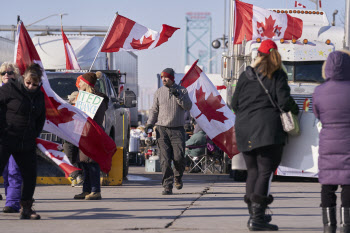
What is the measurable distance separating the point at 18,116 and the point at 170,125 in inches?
182

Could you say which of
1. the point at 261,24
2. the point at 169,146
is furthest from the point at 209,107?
the point at 261,24

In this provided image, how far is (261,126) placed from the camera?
26.8 ft

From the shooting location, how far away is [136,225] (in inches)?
339

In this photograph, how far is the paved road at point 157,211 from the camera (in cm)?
844

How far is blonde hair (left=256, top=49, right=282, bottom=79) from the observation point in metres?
8.25

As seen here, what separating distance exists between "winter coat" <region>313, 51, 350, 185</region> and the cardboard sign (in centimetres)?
522

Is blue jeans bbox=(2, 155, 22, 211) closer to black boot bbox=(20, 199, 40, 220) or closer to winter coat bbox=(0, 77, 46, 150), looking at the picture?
black boot bbox=(20, 199, 40, 220)

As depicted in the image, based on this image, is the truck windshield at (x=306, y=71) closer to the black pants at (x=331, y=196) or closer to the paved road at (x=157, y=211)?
the paved road at (x=157, y=211)

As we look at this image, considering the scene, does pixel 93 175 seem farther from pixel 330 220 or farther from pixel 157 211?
pixel 330 220

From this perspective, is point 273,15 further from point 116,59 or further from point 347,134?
point 347,134

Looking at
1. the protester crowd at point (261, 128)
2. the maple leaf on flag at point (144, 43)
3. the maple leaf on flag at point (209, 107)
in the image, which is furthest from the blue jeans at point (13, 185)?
the maple leaf on flag at point (144, 43)

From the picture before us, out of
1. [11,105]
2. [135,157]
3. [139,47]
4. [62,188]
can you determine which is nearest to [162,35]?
[139,47]

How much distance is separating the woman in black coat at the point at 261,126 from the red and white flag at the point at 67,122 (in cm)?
414

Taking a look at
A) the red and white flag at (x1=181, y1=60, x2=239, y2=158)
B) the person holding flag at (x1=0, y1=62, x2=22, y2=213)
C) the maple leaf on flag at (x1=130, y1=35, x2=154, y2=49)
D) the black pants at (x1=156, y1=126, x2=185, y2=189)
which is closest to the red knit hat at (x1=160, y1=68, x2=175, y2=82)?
the black pants at (x1=156, y1=126, x2=185, y2=189)
